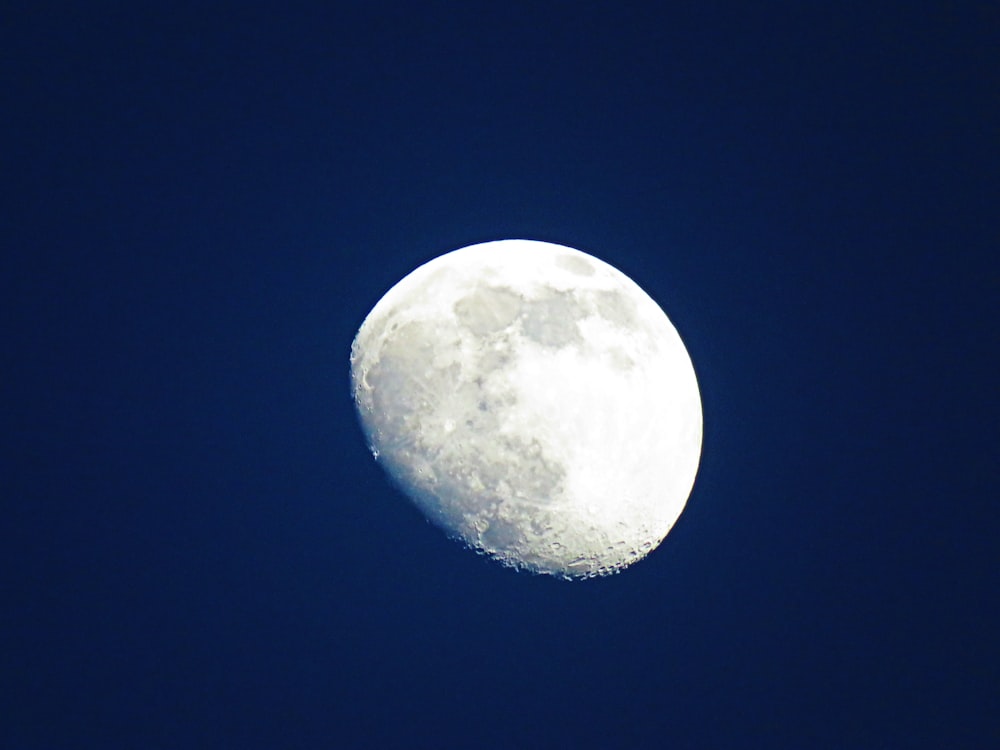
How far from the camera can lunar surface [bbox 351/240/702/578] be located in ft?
18.7

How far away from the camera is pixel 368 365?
20.8 ft

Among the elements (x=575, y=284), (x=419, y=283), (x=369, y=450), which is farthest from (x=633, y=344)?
(x=369, y=450)

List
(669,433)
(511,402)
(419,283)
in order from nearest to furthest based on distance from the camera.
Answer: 1. (511,402)
2. (669,433)
3. (419,283)

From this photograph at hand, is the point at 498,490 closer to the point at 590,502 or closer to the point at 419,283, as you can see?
the point at 590,502

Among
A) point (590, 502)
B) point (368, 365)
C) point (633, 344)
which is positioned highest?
point (633, 344)

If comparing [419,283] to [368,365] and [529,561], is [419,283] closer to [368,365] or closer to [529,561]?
[368,365]

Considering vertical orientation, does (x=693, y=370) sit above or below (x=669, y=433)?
above

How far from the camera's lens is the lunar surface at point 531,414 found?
569 cm

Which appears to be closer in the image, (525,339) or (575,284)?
(525,339)

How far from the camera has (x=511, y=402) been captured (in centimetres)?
569

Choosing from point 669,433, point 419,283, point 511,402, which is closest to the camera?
point 511,402

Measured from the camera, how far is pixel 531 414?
18.5 ft

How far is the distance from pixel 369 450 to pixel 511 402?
1.26m

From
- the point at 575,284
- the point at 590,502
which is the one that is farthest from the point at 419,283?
the point at 590,502
